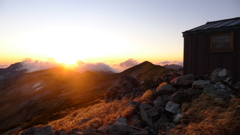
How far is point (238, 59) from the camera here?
41.5ft

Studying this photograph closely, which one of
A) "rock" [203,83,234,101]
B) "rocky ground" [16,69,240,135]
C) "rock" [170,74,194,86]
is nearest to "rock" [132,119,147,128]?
"rocky ground" [16,69,240,135]

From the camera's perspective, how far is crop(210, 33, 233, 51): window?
12711mm

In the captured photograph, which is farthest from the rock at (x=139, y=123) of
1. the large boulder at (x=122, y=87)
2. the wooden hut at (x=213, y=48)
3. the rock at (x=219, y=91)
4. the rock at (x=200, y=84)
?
the wooden hut at (x=213, y=48)

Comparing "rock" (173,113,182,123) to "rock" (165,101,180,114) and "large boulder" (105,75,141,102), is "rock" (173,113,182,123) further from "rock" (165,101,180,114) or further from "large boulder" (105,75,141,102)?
"large boulder" (105,75,141,102)

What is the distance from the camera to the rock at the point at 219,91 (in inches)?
309

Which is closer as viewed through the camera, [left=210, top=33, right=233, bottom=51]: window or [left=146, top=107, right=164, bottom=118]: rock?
[left=146, top=107, right=164, bottom=118]: rock

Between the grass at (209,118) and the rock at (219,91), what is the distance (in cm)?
40

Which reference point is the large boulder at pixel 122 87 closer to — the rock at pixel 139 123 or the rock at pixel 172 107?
the rock at pixel 172 107

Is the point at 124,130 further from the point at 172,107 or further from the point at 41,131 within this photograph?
the point at 41,131

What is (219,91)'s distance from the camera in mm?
8414

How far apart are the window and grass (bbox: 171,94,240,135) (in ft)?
24.7

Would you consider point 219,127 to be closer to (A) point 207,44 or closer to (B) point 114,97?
(A) point 207,44

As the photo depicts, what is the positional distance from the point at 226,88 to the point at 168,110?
4.03m

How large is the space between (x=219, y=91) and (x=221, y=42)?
7.02m
